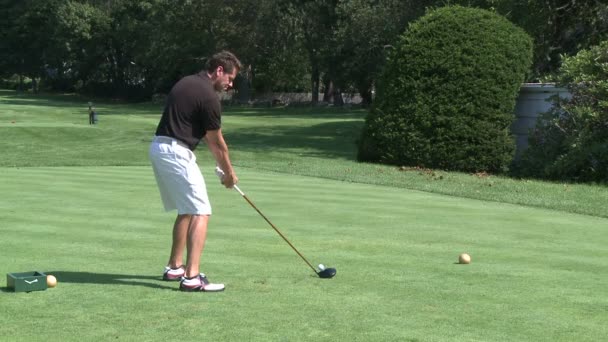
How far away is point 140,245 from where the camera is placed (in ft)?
30.4

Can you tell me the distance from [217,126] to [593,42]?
71.8 feet

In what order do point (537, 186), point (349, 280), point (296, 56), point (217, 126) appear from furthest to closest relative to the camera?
point (296, 56) < point (537, 186) < point (349, 280) < point (217, 126)

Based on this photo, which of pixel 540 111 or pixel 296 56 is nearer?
pixel 540 111

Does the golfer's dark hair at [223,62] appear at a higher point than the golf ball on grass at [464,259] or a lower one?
higher

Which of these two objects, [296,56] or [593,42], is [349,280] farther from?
[296,56]

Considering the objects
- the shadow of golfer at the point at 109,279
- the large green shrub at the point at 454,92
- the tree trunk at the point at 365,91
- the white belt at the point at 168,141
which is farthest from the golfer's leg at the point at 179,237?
the tree trunk at the point at 365,91

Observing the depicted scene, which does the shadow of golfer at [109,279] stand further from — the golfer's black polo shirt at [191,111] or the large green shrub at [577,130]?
the large green shrub at [577,130]

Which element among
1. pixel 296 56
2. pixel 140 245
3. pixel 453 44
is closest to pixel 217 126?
pixel 140 245

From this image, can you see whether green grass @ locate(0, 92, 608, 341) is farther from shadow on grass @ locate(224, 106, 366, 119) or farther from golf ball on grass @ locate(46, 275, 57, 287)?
shadow on grass @ locate(224, 106, 366, 119)

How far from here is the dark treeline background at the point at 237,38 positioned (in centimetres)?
2694

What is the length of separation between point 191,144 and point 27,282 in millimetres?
1671

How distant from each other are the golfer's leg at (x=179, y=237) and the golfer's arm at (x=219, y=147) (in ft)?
1.67

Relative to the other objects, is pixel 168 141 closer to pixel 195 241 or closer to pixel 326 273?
pixel 195 241

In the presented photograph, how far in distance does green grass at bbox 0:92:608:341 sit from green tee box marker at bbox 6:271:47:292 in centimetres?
8
